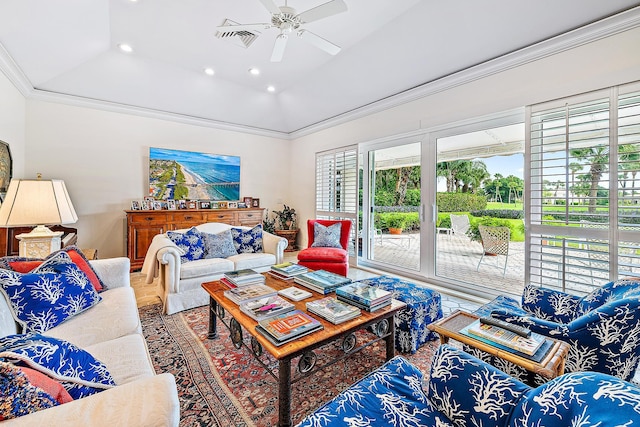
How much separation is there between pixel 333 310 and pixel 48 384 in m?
1.36

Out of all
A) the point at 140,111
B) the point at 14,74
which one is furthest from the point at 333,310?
the point at 140,111

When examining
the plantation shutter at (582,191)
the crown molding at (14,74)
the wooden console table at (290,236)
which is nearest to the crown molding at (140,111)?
the crown molding at (14,74)

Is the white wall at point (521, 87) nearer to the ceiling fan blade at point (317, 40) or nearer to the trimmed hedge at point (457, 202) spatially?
the trimmed hedge at point (457, 202)

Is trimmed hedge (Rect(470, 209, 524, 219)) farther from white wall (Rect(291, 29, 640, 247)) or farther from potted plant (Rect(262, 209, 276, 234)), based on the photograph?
potted plant (Rect(262, 209, 276, 234))

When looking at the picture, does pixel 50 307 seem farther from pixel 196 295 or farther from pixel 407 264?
pixel 407 264

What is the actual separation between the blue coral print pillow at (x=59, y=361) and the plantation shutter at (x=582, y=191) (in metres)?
3.66

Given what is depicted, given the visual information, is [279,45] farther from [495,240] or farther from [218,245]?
[495,240]

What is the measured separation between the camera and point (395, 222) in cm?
484

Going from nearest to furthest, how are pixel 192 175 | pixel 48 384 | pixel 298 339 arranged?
pixel 48 384
pixel 298 339
pixel 192 175

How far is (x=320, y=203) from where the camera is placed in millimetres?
5848

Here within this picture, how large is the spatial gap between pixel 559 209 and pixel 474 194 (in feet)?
3.75

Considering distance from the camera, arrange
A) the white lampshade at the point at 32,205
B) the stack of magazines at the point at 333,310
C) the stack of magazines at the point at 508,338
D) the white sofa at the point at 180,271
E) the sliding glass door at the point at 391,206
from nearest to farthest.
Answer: the stack of magazines at the point at 508,338, the stack of magazines at the point at 333,310, the white lampshade at the point at 32,205, the white sofa at the point at 180,271, the sliding glass door at the point at 391,206

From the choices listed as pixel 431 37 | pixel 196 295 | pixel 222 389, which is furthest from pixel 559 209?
pixel 196 295

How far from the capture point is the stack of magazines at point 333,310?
5.71 ft
